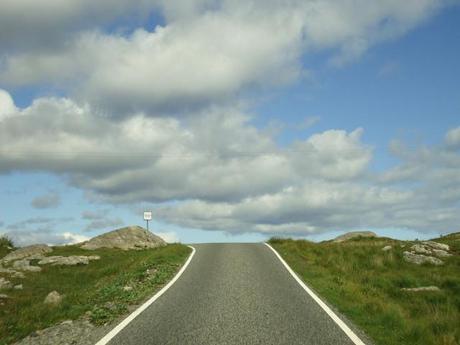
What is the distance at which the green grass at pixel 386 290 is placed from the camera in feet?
33.6

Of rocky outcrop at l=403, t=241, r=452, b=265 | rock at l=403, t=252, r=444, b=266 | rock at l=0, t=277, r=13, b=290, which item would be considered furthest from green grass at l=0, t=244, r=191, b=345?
rocky outcrop at l=403, t=241, r=452, b=265

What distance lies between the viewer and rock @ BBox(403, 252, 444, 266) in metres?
28.9

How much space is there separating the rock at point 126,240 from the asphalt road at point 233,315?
21.1 meters

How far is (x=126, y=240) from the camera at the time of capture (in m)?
39.2

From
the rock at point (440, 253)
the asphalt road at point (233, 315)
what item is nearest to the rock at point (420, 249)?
the rock at point (440, 253)

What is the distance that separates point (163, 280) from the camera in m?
17.9

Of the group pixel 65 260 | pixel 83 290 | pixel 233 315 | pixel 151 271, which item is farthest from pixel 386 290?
pixel 65 260

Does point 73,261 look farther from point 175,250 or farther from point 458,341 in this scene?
point 458,341

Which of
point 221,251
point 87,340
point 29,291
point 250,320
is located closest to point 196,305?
point 250,320

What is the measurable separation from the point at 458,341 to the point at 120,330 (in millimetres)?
6288

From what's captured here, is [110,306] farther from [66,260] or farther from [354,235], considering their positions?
[354,235]

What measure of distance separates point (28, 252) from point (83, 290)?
17272 mm

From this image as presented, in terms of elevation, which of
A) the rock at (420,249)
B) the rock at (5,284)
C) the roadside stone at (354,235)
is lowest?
the rock at (5,284)

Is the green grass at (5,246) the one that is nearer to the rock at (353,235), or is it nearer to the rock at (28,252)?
the rock at (28,252)
